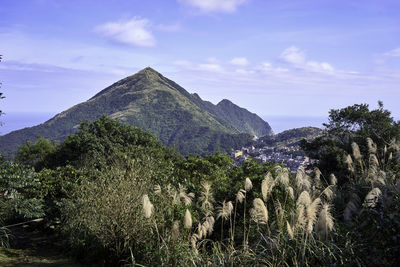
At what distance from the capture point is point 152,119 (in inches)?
5615

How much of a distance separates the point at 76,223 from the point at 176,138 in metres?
123

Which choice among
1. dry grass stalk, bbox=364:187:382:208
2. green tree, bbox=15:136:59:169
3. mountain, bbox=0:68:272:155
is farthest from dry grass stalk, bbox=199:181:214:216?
mountain, bbox=0:68:272:155

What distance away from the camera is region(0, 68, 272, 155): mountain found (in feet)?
399

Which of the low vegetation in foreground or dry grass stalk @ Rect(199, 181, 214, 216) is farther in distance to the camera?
dry grass stalk @ Rect(199, 181, 214, 216)

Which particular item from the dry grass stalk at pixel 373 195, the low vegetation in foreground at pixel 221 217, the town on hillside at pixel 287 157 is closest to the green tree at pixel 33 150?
the town on hillside at pixel 287 157

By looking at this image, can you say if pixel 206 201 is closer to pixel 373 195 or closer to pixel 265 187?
pixel 265 187

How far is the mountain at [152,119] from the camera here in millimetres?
121619

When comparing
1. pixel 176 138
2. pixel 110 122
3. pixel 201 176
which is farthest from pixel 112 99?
pixel 201 176

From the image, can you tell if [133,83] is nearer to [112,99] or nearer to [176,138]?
[112,99]

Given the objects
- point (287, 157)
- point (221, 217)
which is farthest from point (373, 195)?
point (287, 157)

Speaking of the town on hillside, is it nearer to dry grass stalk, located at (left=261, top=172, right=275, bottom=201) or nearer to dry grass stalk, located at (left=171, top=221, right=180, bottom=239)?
dry grass stalk, located at (left=261, top=172, right=275, bottom=201)

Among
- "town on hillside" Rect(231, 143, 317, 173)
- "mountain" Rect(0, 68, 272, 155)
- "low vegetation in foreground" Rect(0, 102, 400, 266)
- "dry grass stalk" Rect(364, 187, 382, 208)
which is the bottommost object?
"town on hillside" Rect(231, 143, 317, 173)

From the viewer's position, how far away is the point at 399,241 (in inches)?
109

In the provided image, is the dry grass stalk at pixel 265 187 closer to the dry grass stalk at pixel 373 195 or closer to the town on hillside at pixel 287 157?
the dry grass stalk at pixel 373 195
